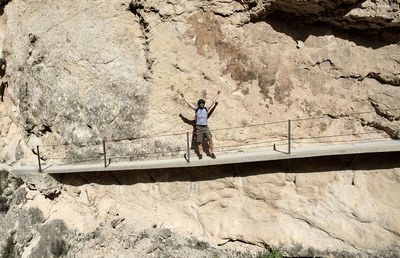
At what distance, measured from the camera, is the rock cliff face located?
5555 mm

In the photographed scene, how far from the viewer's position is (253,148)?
5.89 metres

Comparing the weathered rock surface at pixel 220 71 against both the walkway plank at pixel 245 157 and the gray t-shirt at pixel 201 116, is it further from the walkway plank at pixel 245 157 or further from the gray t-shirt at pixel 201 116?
the gray t-shirt at pixel 201 116

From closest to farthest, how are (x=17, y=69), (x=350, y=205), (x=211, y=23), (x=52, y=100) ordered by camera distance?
(x=350, y=205)
(x=211, y=23)
(x=52, y=100)
(x=17, y=69)

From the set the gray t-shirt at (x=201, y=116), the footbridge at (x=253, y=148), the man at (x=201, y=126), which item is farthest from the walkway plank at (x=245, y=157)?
the gray t-shirt at (x=201, y=116)

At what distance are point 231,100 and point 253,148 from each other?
1123 mm

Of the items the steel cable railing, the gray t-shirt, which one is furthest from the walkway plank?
the gray t-shirt

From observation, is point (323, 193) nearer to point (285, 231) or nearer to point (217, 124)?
point (285, 231)

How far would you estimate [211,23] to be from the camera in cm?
587

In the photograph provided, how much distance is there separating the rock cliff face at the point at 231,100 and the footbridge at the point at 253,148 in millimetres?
42

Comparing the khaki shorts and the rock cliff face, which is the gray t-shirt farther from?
the rock cliff face

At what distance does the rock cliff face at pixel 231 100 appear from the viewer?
555cm

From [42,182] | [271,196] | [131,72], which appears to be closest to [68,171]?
[42,182]

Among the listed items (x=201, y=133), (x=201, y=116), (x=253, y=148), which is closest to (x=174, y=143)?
(x=201, y=133)

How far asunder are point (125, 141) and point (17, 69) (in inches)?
137
